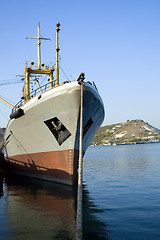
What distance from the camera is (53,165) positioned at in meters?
14.1

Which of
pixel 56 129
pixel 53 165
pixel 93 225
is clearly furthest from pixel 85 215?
pixel 56 129

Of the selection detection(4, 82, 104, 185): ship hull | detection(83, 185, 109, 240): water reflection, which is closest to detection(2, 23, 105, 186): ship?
detection(4, 82, 104, 185): ship hull

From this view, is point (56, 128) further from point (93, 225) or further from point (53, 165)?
point (93, 225)

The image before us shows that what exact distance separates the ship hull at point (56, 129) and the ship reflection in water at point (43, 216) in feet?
5.99

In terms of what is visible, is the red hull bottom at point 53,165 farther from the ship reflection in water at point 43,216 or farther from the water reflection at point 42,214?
the ship reflection in water at point 43,216

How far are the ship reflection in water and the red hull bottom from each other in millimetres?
1117

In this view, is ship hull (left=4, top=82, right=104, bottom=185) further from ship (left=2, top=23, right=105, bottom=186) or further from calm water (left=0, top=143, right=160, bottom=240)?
calm water (left=0, top=143, right=160, bottom=240)

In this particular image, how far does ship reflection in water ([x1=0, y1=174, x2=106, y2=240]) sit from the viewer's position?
21.0 ft

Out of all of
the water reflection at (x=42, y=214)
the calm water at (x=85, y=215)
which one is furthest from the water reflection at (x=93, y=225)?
the water reflection at (x=42, y=214)

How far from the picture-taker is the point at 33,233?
6465 millimetres

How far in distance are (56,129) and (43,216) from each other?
6.29 m

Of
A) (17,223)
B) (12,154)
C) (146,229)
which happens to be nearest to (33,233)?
(17,223)

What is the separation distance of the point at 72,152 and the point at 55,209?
14.3 feet

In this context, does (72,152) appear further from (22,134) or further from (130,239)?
(130,239)
